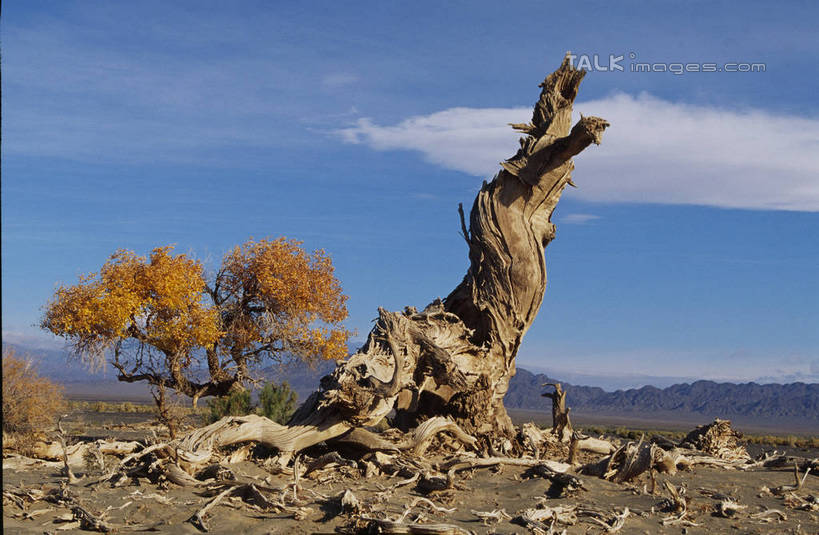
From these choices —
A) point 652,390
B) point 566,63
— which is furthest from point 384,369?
point 652,390

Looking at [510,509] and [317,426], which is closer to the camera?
[510,509]

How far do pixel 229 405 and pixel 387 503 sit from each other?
10717mm

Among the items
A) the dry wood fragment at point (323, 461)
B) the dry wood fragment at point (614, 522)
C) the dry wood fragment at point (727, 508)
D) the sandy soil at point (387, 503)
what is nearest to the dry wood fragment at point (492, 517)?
the sandy soil at point (387, 503)

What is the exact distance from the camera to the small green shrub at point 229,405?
19172 millimetres

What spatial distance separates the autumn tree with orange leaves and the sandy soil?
228 inches

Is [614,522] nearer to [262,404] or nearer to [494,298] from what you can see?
[494,298]

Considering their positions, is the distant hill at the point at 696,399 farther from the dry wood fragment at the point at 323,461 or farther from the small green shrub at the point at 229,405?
the dry wood fragment at the point at 323,461

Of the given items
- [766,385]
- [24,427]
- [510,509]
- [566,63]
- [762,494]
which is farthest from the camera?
[766,385]

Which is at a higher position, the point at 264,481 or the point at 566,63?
the point at 566,63

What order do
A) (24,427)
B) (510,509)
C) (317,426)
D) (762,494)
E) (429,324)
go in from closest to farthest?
(510,509) → (762,494) → (317,426) → (429,324) → (24,427)

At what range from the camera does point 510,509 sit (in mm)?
9609

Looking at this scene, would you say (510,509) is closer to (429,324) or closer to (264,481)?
(264,481)

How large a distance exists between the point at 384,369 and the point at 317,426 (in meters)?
1.44

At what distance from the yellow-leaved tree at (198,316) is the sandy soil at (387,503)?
576 cm
